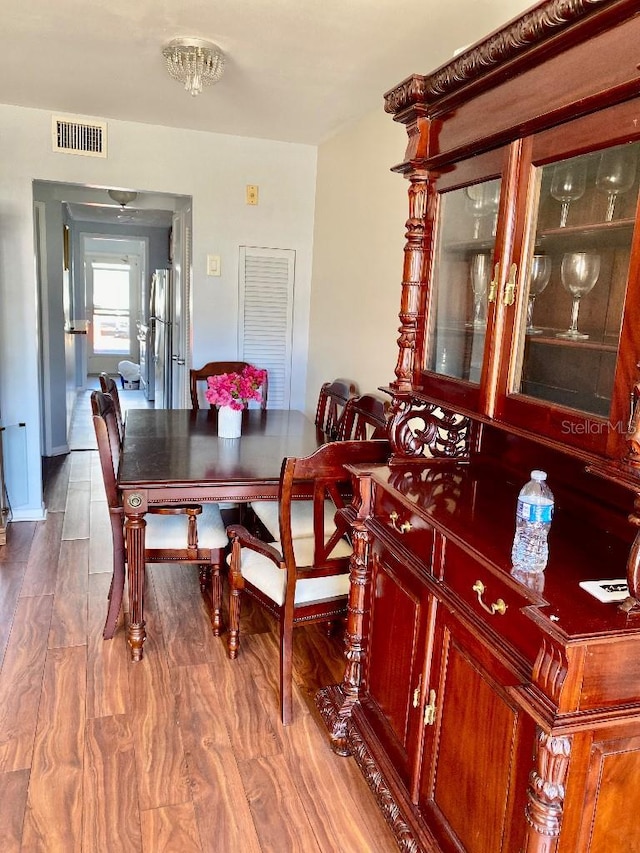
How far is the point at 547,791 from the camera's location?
106 centimetres

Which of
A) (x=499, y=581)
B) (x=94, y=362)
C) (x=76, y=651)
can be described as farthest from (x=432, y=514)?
(x=94, y=362)

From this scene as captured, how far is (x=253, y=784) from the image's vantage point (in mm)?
1853

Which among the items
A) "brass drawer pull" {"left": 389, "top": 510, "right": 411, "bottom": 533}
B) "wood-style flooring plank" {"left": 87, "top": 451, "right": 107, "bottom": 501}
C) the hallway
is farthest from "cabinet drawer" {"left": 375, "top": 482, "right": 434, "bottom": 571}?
the hallway

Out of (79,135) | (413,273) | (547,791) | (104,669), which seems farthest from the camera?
(79,135)

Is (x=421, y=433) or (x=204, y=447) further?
(x=204, y=447)

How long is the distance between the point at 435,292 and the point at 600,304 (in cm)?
58

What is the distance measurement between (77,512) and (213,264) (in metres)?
1.85

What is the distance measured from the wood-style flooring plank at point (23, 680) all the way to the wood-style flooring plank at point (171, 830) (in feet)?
1.52

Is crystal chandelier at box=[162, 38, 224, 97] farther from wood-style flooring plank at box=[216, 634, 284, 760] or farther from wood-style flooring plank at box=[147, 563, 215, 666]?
wood-style flooring plank at box=[216, 634, 284, 760]

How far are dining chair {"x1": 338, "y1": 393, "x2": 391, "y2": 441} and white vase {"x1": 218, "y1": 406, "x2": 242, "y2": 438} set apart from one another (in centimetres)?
52

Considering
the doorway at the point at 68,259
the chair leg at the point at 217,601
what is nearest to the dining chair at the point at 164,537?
the chair leg at the point at 217,601

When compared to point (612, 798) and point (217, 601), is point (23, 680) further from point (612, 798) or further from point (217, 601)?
point (612, 798)

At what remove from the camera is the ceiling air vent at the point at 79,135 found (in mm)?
3562

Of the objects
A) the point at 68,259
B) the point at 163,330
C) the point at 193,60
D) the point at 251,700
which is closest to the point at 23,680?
the point at 251,700
